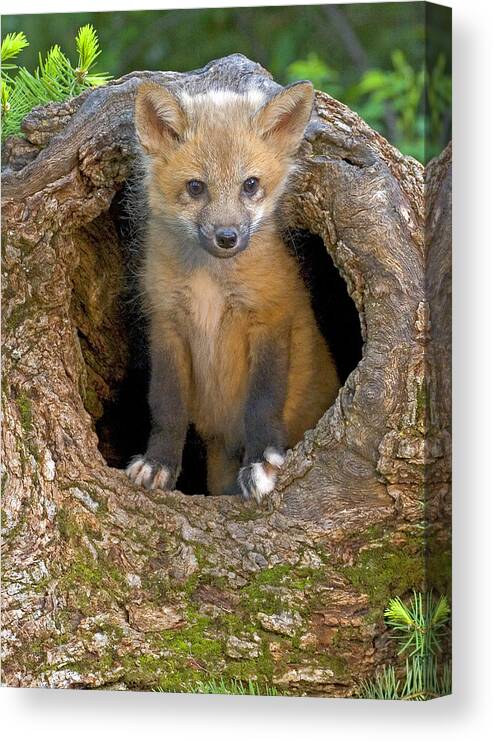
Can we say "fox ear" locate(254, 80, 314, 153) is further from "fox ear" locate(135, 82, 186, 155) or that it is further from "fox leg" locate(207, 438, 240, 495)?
"fox leg" locate(207, 438, 240, 495)

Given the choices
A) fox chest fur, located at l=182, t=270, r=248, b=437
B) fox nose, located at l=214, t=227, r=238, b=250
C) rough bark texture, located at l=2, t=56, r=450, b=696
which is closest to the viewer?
rough bark texture, located at l=2, t=56, r=450, b=696

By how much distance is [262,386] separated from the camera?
4355 mm

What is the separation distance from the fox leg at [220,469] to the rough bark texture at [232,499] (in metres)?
0.15

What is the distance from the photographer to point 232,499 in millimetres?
4172

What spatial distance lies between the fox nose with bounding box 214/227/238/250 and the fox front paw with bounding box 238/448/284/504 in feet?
2.63

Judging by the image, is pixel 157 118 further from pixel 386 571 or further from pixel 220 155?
pixel 386 571

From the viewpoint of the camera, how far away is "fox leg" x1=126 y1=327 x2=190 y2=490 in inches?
169

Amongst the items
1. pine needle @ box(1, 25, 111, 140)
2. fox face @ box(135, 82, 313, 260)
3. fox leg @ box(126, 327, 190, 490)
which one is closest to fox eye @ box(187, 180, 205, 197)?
fox face @ box(135, 82, 313, 260)

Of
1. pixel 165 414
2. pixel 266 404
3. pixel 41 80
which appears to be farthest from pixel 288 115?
pixel 165 414

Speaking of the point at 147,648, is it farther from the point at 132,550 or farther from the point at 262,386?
the point at 262,386

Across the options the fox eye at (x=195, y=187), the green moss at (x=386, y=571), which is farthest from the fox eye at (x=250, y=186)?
the green moss at (x=386, y=571)

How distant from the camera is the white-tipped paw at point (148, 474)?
4.25 meters

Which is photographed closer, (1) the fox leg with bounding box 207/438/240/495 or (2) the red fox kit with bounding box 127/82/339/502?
(2) the red fox kit with bounding box 127/82/339/502

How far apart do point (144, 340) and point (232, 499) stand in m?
0.78
